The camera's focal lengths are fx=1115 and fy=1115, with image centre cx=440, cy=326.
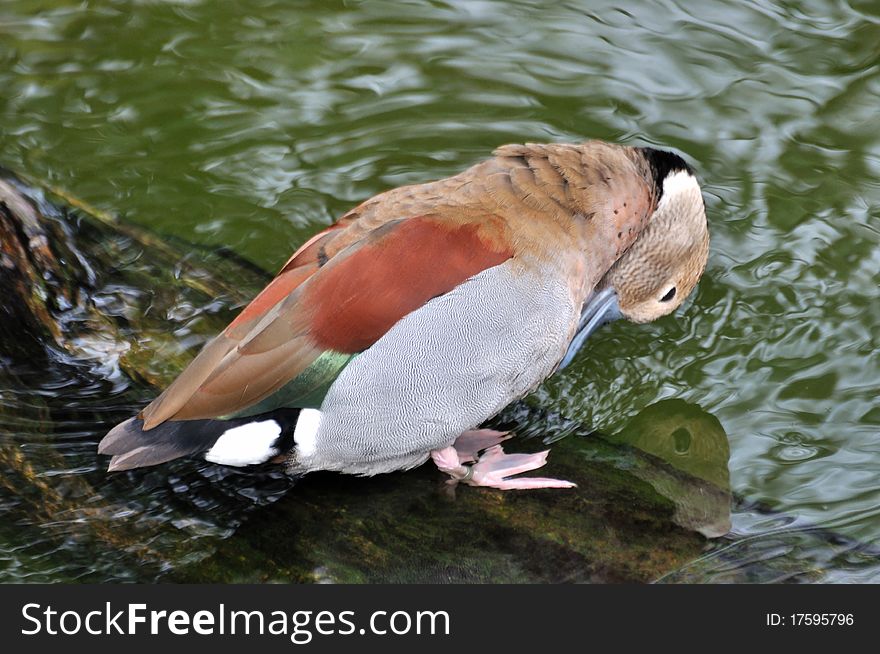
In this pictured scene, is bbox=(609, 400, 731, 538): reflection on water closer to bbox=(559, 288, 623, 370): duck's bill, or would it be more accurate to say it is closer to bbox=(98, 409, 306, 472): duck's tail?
bbox=(559, 288, 623, 370): duck's bill

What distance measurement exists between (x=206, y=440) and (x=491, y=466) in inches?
41.5

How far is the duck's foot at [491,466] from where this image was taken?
409 centimetres

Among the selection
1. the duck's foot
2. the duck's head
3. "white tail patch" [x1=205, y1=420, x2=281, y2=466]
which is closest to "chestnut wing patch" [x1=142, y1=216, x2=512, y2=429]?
"white tail patch" [x1=205, y1=420, x2=281, y2=466]

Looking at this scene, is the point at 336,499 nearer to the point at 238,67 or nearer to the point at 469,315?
the point at 469,315

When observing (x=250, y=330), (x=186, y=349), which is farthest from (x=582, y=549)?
(x=186, y=349)

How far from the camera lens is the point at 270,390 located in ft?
12.7

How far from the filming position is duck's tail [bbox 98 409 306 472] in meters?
3.83

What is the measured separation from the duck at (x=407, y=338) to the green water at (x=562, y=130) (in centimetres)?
59

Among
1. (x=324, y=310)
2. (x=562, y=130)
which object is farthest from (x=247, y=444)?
(x=562, y=130)

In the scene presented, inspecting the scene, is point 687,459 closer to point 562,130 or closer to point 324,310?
point 324,310

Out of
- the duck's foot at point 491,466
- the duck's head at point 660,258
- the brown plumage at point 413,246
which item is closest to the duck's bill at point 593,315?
the duck's head at point 660,258

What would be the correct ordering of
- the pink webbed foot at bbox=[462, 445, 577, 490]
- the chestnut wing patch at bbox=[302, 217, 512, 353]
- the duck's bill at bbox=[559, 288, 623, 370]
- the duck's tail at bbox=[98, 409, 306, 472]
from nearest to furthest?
1. the duck's tail at bbox=[98, 409, 306, 472]
2. the chestnut wing patch at bbox=[302, 217, 512, 353]
3. the pink webbed foot at bbox=[462, 445, 577, 490]
4. the duck's bill at bbox=[559, 288, 623, 370]

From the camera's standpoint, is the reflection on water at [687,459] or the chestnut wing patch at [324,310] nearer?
the chestnut wing patch at [324,310]

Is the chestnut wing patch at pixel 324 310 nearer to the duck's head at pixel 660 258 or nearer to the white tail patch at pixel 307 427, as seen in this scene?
the white tail patch at pixel 307 427
